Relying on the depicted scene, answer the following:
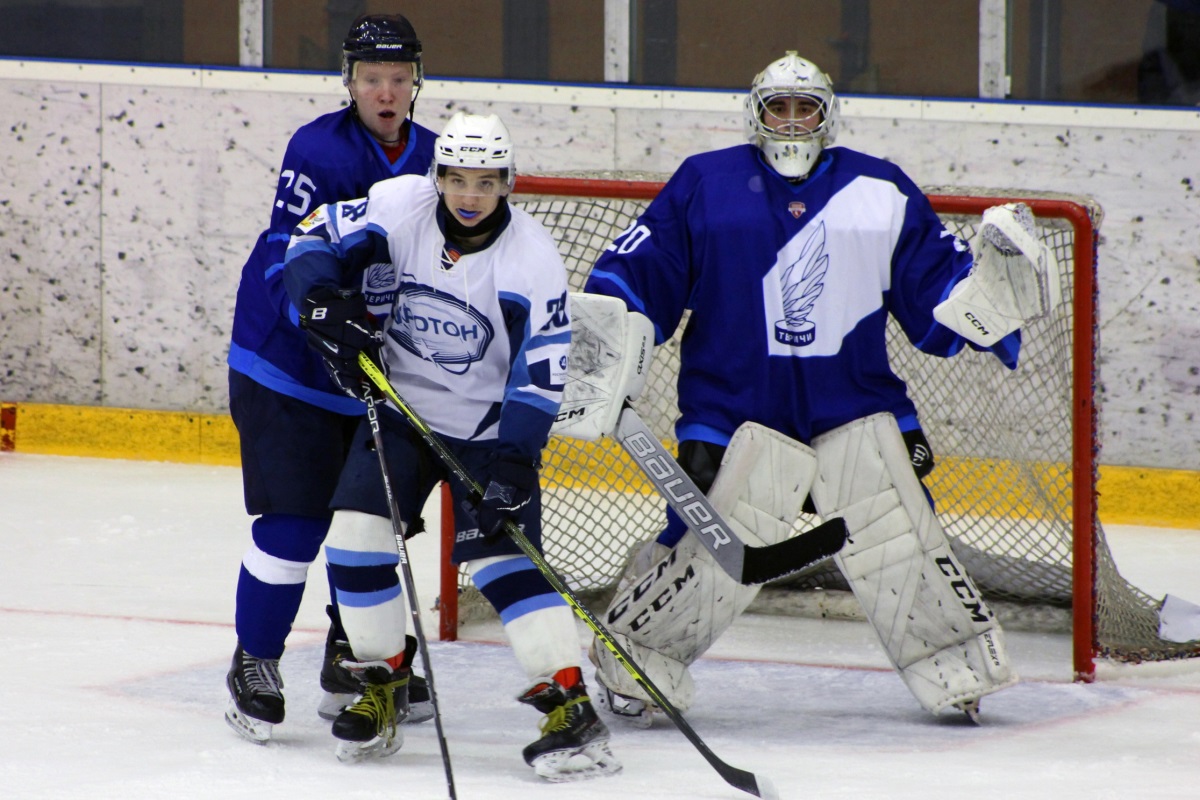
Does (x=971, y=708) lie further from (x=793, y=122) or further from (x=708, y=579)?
(x=793, y=122)

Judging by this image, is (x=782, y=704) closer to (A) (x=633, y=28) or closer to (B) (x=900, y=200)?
(B) (x=900, y=200)

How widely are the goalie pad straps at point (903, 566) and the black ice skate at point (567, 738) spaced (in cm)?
59

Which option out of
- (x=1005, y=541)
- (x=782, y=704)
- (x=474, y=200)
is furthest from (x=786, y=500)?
(x=1005, y=541)

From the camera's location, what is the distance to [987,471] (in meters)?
3.68

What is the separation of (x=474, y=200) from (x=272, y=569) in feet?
2.26

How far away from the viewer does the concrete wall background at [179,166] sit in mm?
4816

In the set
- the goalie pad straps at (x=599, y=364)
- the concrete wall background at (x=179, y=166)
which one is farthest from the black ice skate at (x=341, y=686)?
the concrete wall background at (x=179, y=166)

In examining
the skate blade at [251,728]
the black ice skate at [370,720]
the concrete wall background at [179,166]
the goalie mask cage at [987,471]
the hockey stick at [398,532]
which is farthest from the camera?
the concrete wall background at [179,166]

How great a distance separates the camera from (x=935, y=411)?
3.77 m

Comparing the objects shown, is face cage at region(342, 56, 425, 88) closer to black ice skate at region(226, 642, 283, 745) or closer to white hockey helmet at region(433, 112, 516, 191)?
white hockey helmet at region(433, 112, 516, 191)

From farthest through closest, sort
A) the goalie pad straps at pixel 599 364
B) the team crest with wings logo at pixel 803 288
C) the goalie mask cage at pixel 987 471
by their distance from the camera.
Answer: the goalie mask cage at pixel 987 471
the team crest with wings logo at pixel 803 288
the goalie pad straps at pixel 599 364

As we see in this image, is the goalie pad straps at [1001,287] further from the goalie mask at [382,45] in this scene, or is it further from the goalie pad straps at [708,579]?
the goalie mask at [382,45]

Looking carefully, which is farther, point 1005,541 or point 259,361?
point 1005,541

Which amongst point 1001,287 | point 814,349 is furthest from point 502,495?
point 1001,287
